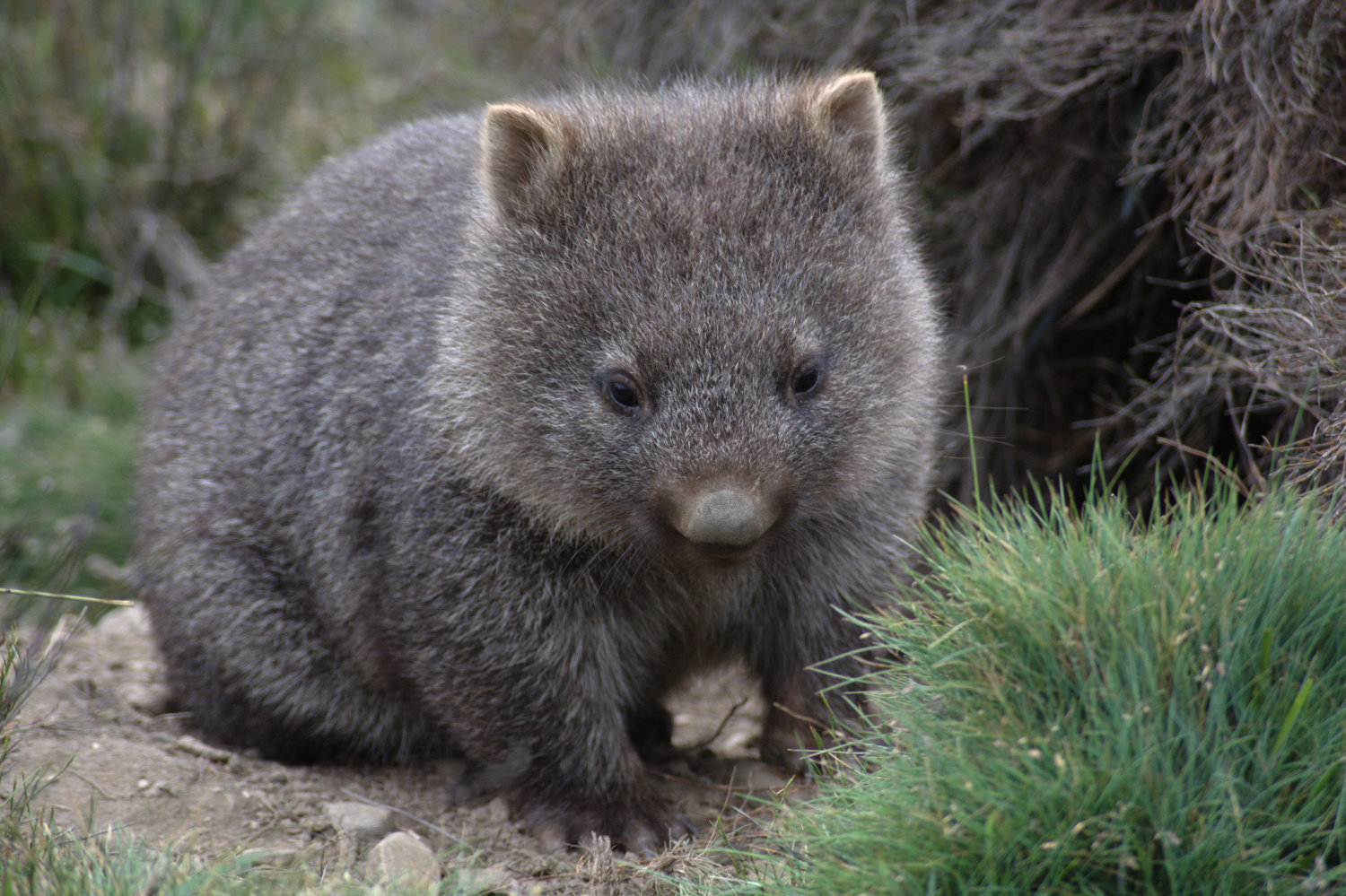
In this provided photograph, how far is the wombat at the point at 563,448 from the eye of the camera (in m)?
3.27

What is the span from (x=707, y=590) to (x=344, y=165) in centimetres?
231

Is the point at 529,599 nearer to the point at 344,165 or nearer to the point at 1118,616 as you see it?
the point at 1118,616

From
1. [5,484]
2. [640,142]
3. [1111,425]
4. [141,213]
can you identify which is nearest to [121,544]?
[5,484]

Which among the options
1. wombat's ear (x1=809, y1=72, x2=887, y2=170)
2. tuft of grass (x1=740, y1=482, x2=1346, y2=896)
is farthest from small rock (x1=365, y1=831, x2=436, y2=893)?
wombat's ear (x1=809, y1=72, x2=887, y2=170)

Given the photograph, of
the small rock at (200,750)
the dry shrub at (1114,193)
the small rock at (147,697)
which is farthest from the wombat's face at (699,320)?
the small rock at (147,697)

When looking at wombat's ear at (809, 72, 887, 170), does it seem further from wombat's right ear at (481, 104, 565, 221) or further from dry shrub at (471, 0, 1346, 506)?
dry shrub at (471, 0, 1346, 506)

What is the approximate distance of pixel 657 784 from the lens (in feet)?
13.5

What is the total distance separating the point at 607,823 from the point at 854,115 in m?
2.14

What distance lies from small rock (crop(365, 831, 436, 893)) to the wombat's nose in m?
0.97

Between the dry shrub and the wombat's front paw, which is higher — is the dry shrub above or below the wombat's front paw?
above

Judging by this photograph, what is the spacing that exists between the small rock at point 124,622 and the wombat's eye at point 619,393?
297cm

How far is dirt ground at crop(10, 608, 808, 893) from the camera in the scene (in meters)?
3.36

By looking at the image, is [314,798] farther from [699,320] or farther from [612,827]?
[699,320]

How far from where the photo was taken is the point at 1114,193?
5012 millimetres
